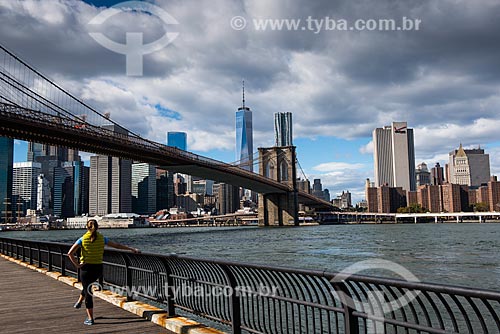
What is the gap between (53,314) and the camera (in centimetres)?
868

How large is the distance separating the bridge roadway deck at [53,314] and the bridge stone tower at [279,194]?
97.8 metres

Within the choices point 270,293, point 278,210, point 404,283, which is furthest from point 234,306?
point 278,210

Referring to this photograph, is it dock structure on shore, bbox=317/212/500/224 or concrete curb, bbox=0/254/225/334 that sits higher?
concrete curb, bbox=0/254/225/334

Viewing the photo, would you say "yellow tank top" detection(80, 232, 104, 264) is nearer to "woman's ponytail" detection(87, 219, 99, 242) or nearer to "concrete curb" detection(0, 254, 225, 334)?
"woman's ponytail" detection(87, 219, 99, 242)

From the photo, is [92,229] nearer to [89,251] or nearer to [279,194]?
[89,251]

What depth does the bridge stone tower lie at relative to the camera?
110375mm

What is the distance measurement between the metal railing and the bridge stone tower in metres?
100

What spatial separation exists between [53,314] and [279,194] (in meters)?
103

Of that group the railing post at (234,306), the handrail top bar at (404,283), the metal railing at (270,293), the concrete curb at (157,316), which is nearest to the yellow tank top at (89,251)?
the metal railing at (270,293)

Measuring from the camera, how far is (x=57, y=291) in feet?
37.7

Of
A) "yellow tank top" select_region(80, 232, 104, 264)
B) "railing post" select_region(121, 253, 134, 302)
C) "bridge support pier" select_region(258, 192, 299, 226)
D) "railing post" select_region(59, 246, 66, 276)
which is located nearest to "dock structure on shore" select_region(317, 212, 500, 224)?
"bridge support pier" select_region(258, 192, 299, 226)

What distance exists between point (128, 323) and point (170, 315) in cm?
65

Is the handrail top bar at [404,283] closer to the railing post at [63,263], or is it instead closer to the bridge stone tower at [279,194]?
the railing post at [63,263]

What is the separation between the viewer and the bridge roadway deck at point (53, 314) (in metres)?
7.48
